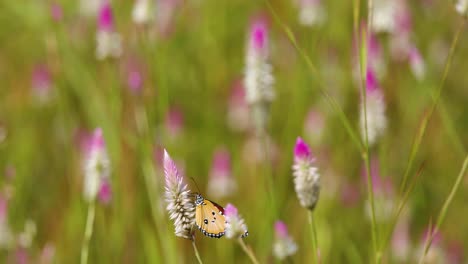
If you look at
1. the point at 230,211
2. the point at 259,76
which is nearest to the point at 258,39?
the point at 259,76

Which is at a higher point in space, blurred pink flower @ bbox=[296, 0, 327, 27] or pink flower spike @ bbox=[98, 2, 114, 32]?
blurred pink flower @ bbox=[296, 0, 327, 27]

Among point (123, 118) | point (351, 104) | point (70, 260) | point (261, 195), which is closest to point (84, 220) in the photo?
point (70, 260)

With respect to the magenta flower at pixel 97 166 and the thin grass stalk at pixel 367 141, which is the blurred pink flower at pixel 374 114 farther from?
the magenta flower at pixel 97 166

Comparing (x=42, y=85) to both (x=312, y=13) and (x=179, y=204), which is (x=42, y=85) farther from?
(x=179, y=204)

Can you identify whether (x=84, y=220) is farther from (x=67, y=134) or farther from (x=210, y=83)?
(x=210, y=83)

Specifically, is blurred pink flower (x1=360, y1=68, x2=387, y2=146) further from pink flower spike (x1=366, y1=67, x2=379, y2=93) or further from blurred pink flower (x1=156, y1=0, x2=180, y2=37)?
blurred pink flower (x1=156, y1=0, x2=180, y2=37)

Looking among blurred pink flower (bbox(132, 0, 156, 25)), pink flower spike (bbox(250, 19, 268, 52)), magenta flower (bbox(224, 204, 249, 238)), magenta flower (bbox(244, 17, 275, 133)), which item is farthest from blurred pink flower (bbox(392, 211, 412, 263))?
magenta flower (bbox(224, 204, 249, 238))
